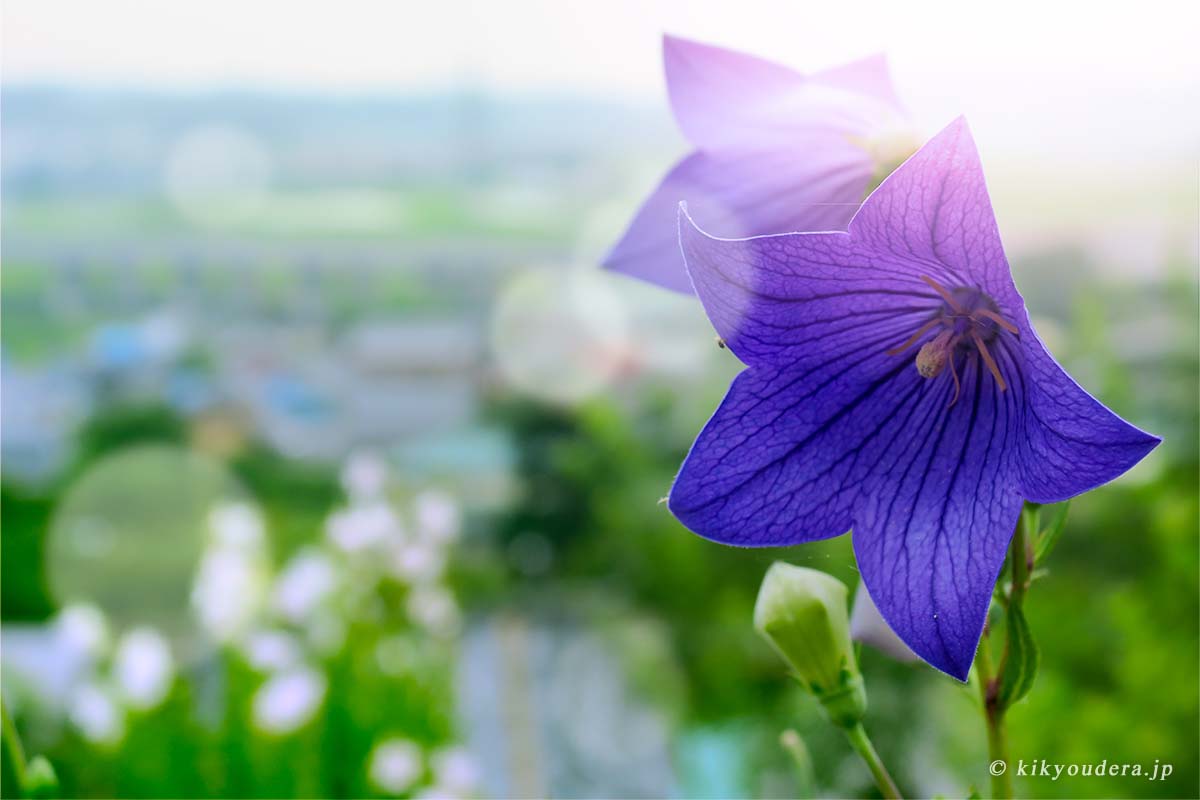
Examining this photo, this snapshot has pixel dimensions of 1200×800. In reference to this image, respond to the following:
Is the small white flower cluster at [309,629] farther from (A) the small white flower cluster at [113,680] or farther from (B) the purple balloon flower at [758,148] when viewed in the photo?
(B) the purple balloon flower at [758,148]

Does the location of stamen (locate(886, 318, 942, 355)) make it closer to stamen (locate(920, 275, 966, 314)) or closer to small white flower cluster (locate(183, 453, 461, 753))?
stamen (locate(920, 275, 966, 314))

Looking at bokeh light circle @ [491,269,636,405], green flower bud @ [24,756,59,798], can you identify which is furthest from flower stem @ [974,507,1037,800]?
bokeh light circle @ [491,269,636,405]

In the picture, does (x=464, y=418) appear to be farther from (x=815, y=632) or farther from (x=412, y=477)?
(x=815, y=632)

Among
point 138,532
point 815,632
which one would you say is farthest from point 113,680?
point 138,532

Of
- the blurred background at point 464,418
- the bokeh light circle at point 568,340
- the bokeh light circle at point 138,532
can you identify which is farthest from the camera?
the bokeh light circle at point 568,340

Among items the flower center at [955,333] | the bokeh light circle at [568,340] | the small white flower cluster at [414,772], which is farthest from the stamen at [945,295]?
the bokeh light circle at [568,340]

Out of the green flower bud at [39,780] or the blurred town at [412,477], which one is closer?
the green flower bud at [39,780]

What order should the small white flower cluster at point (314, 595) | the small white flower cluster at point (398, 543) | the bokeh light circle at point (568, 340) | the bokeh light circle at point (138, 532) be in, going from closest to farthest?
the small white flower cluster at point (314, 595), the small white flower cluster at point (398, 543), the bokeh light circle at point (138, 532), the bokeh light circle at point (568, 340)
